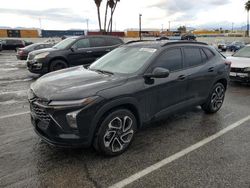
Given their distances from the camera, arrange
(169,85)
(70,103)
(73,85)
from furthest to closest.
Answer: (169,85) → (73,85) → (70,103)

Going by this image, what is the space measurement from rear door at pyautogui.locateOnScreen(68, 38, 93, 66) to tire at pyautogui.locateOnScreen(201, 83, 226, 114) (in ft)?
21.0

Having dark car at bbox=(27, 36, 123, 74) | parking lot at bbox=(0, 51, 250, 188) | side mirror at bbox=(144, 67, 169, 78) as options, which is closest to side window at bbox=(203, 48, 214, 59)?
parking lot at bbox=(0, 51, 250, 188)

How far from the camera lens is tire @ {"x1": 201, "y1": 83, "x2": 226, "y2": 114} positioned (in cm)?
598

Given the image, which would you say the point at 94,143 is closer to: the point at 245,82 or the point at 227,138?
the point at 227,138

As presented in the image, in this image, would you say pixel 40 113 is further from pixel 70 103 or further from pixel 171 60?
pixel 171 60

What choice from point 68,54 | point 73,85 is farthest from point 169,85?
point 68,54

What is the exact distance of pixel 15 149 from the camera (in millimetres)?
4227

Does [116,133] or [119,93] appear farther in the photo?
[116,133]

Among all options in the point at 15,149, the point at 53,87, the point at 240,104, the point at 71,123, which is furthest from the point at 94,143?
the point at 240,104

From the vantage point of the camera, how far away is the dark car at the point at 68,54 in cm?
1080

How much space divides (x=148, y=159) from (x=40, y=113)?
166cm

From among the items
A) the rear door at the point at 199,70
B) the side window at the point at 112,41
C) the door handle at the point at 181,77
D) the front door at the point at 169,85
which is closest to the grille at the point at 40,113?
the front door at the point at 169,85

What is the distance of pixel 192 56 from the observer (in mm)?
5461

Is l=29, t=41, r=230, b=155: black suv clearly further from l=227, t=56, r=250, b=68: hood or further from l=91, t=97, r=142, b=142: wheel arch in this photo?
l=227, t=56, r=250, b=68: hood
